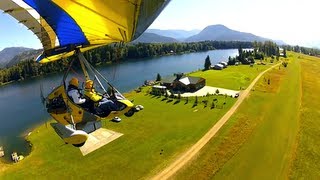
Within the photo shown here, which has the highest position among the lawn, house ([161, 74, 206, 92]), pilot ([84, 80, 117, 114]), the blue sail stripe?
the blue sail stripe

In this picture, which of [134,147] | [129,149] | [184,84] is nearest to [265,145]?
[134,147]

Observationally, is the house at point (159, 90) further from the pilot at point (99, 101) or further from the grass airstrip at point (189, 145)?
the pilot at point (99, 101)

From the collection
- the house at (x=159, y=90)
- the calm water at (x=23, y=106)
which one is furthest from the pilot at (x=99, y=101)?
the house at (x=159, y=90)

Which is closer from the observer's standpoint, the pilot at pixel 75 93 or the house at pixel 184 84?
the pilot at pixel 75 93

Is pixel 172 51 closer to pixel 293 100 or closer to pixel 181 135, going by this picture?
pixel 293 100

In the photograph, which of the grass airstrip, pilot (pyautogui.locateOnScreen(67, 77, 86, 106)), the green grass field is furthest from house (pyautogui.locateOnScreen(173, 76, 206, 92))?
pilot (pyautogui.locateOnScreen(67, 77, 86, 106))

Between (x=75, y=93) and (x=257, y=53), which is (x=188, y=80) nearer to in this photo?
(x=75, y=93)

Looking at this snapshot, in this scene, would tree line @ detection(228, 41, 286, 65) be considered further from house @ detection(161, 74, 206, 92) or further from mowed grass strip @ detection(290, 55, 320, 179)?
mowed grass strip @ detection(290, 55, 320, 179)

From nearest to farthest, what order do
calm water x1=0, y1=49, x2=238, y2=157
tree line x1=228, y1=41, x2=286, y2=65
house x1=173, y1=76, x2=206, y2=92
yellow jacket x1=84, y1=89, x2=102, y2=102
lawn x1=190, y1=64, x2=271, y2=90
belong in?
yellow jacket x1=84, y1=89, x2=102, y2=102 < calm water x1=0, y1=49, x2=238, y2=157 < house x1=173, y1=76, x2=206, y2=92 < lawn x1=190, y1=64, x2=271, y2=90 < tree line x1=228, y1=41, x2=286, y2=65

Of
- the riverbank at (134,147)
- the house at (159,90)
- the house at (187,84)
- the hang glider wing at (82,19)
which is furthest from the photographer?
the house at (187,84)
